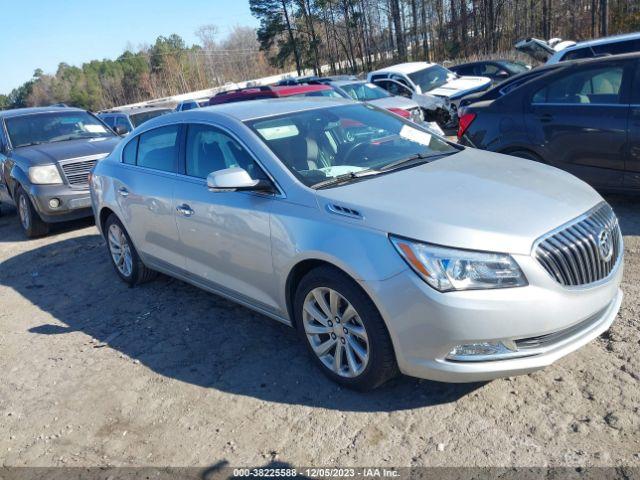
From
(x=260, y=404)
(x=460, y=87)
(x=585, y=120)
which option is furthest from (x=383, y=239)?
(x=460, y=87)

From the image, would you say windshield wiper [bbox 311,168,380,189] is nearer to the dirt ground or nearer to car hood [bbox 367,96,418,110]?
the dirt ground

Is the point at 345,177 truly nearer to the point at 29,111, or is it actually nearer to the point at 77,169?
the point at 77,169

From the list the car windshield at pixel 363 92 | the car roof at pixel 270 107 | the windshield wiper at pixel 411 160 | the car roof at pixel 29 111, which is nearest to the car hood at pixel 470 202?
the windshield wiper at pixel 411 160

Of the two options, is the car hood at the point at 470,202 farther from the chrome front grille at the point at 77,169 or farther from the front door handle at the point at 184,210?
the chrome front grille at the point at 77,169

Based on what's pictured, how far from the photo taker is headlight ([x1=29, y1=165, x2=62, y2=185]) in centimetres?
816

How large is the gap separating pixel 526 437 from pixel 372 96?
1208cm

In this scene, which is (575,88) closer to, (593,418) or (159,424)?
(593,418)

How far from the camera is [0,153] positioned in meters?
9.27

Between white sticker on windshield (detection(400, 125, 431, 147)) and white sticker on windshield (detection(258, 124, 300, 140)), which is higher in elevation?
white sticker on windshield (detection(258, 124, 300, 140))

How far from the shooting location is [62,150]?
859 cm

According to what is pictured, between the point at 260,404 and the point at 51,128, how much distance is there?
7819 mm

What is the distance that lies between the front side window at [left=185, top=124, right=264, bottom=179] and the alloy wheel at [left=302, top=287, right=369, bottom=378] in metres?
0.98

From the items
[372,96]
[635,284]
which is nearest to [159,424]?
[635,284]

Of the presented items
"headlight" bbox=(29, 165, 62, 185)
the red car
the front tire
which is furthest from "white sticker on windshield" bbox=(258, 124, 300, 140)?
the red car
